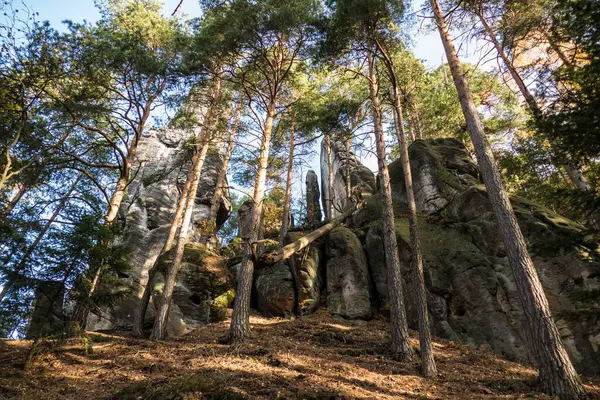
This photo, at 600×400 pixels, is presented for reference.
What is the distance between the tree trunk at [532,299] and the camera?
5.35 meters

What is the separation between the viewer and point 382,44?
10992 mm

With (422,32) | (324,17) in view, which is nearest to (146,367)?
(324,17)

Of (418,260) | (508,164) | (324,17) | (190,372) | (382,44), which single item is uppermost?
(324,17)

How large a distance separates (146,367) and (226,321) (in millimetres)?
5129

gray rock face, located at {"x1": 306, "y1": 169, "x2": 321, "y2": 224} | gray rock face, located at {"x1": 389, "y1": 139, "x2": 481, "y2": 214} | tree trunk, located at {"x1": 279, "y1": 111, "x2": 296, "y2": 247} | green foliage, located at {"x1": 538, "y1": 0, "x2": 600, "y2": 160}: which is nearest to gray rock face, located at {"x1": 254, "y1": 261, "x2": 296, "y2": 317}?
tree trunk, located at {"x1": 279, "y1": 111, "x2": 296, "y2": 247}

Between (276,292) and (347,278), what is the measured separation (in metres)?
2.85

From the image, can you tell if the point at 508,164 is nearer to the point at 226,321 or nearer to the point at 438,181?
the point at 438,181

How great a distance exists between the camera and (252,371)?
19.9 ft

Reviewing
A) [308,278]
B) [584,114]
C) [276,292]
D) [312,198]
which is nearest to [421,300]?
[584,114]

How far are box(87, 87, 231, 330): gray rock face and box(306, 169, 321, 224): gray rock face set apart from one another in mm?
7884

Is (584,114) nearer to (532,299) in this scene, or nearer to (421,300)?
(532,299)

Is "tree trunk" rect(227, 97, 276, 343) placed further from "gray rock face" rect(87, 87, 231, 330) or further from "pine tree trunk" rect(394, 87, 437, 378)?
"gray rock face" rect(87, 87, 231, 330)

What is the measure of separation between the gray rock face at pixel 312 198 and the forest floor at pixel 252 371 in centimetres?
1804

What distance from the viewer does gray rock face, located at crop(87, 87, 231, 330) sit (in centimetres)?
1309
